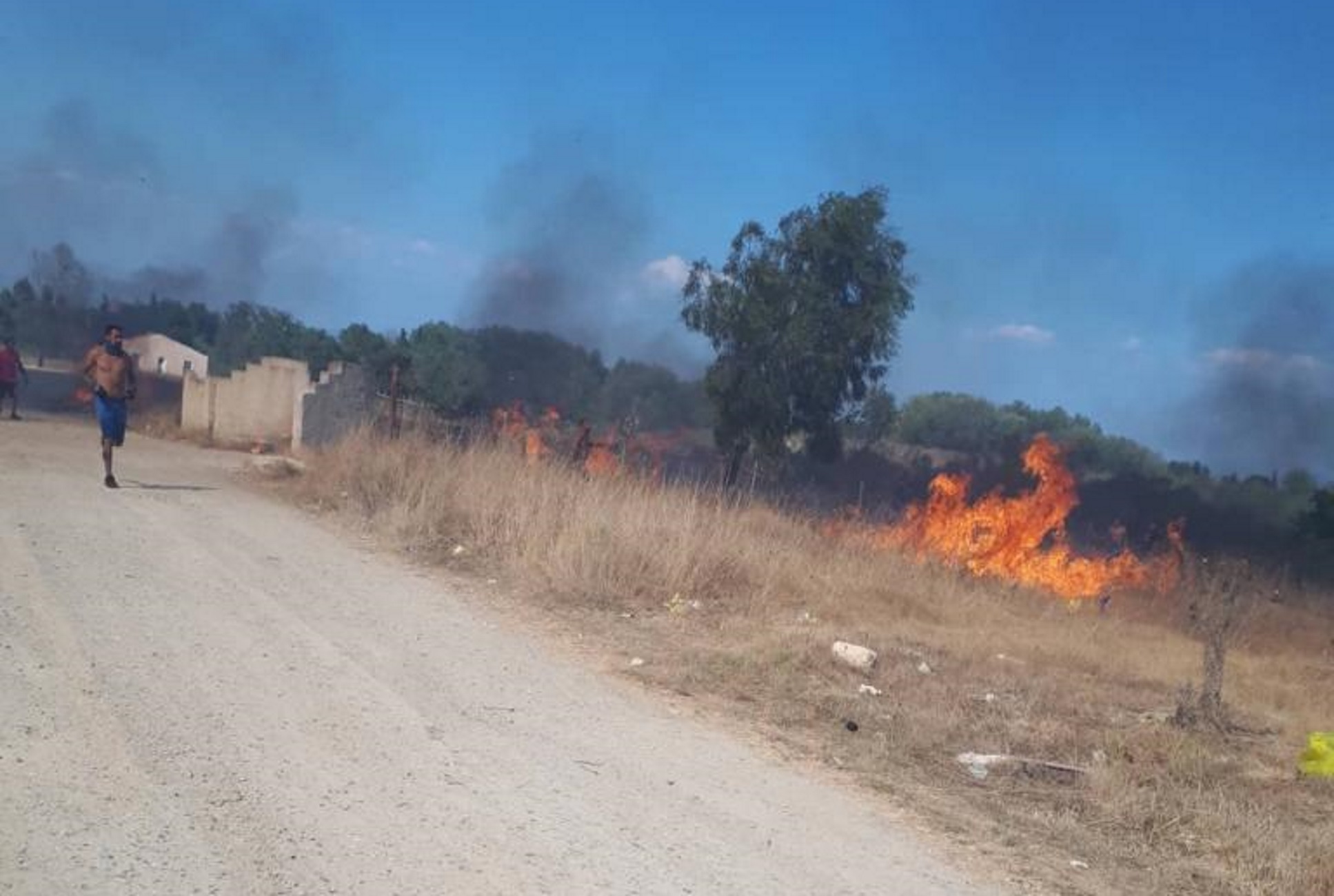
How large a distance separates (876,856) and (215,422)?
20.9 metres

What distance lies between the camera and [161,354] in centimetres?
4272

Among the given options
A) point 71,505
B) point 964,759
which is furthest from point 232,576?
point 964,759

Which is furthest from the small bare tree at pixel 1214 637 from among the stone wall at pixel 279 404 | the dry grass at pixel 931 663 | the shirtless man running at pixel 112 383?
the stone wall at pixel 279 404

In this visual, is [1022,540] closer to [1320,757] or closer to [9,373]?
[1320,757]

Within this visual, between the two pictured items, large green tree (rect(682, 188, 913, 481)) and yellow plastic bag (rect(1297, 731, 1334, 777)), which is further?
large green tree (rect(682, 188, 913, 481))

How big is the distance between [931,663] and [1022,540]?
287 inches

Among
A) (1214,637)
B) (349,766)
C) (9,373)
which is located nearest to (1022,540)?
(1214,637)

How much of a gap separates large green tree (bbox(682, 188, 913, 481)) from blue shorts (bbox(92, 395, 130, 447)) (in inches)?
389

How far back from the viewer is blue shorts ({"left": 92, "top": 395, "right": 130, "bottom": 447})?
47.0 feet

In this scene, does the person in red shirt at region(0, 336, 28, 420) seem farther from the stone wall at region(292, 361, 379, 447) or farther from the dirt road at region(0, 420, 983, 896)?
the dirt road at region(0, 420, 983, 896)

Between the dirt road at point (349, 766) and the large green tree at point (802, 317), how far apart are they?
12.4 m

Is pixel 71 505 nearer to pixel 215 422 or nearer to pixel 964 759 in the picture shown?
pixel 964 759

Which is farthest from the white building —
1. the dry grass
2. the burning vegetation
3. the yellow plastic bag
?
the yellow plastic bag

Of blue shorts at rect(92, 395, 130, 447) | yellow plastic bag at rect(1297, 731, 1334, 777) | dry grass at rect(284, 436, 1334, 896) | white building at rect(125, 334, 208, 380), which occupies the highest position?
white building at rect(125, 334, 208, 380)
